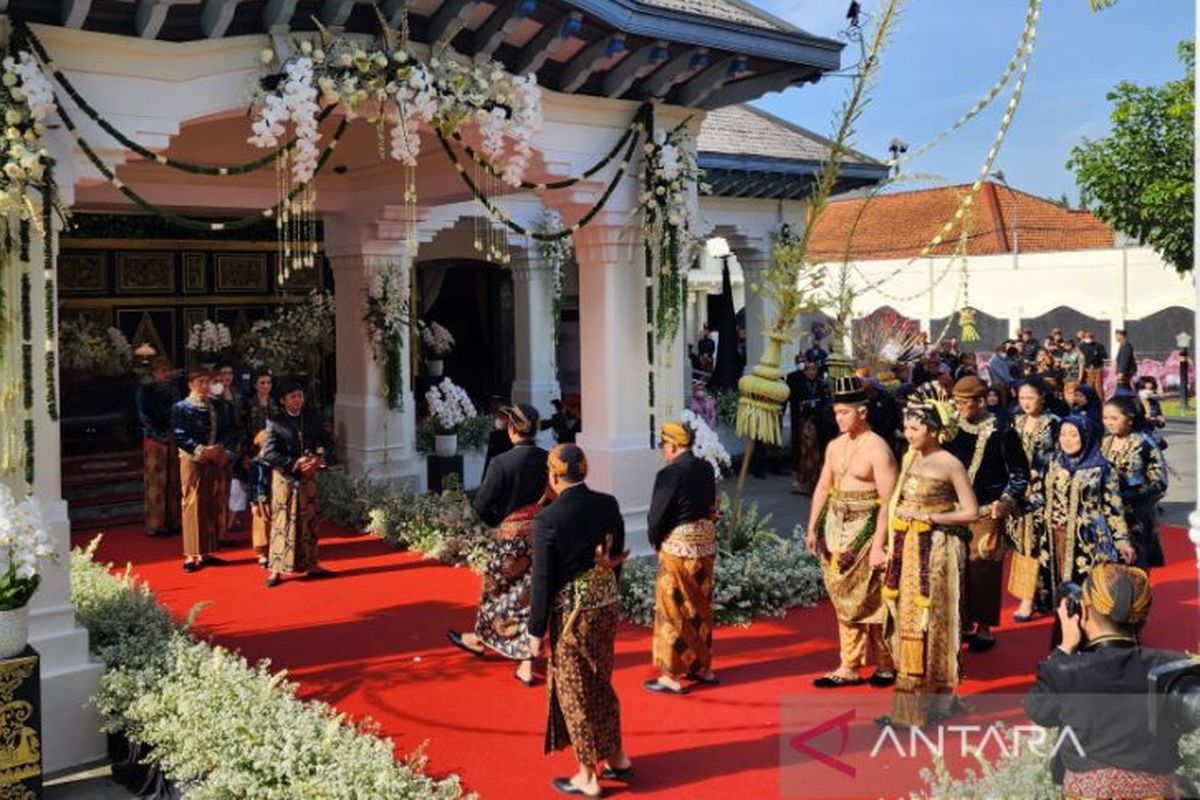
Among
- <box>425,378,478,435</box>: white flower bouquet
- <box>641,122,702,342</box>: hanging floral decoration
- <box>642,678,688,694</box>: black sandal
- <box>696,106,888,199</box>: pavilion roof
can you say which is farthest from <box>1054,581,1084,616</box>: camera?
<box>696,106,888,199</box>: pavilion roof

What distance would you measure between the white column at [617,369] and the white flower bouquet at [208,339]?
877 centimetres

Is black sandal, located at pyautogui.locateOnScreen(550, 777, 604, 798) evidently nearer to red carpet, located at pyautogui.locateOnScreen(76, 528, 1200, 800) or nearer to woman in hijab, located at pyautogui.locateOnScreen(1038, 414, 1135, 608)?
red carpet, located at pyautogui.locateOnScreen(76, 528, 1200, 800)

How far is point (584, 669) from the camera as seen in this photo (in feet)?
17.6

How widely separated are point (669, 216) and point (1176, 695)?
6847 mm

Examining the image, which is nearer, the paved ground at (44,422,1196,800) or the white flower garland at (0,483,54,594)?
the white flower garland at (0,483,54,594)

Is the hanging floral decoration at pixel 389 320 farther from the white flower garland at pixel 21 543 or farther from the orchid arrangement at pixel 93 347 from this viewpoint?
the white flower garland at pixel 21 543

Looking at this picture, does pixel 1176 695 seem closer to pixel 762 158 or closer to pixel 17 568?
pixel 17 568

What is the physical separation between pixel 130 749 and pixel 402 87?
460 cm

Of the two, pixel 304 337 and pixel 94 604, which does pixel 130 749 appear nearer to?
pixel 94 604

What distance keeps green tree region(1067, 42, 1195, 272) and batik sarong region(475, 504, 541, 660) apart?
57.6ft

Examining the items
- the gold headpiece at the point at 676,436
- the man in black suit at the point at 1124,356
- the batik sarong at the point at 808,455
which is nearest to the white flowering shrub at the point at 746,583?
the gold headpiece at the point at 676,436

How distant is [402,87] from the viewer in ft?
26.1

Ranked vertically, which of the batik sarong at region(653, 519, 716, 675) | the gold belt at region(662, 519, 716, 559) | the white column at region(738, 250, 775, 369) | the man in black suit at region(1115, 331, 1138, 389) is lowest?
the batik sarong at region(653, 519, 716, 675)

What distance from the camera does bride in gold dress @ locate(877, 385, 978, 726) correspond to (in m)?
6.14
